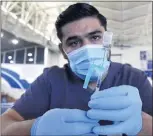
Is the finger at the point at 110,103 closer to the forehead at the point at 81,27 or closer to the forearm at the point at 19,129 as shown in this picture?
the forearm at the point at 19,129

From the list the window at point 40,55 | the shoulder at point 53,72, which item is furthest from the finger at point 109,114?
the window at point 40,55

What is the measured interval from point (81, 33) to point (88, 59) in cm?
11

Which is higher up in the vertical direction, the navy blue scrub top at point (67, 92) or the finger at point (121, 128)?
the navy blue scrub top at point (67, 92)

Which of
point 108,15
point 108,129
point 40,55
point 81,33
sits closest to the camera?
point 108,129

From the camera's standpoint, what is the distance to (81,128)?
0.58 metres

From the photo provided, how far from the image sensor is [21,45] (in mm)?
4828

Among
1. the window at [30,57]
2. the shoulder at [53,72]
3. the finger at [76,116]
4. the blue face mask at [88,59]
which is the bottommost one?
the finger at [76,116]

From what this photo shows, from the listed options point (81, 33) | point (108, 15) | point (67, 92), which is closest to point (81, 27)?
point (81, 33)

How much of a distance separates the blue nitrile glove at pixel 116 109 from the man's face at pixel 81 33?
284mm

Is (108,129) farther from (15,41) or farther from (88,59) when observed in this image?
(15,41)

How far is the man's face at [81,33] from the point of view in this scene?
2.74ft

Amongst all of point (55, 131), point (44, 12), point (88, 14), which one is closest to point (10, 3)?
point (44, 12)

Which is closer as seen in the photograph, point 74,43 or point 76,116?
point 76,116

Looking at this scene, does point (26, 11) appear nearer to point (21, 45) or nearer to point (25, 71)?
point (21, 45)
